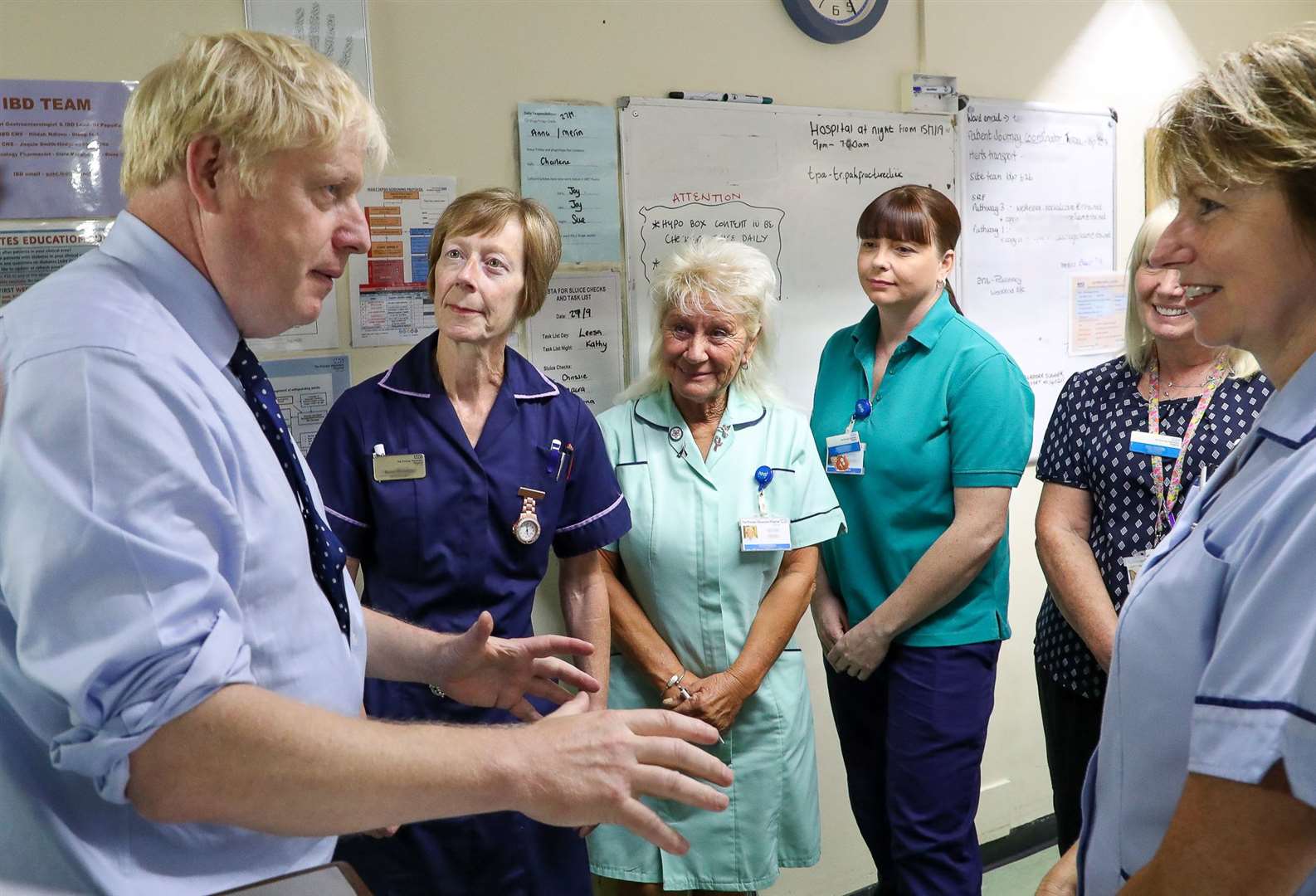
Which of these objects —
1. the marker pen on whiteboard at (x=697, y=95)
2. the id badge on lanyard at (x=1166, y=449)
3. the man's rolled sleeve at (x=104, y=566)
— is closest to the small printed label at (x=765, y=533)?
the id badge on lanyard at (x=1166, y=449)

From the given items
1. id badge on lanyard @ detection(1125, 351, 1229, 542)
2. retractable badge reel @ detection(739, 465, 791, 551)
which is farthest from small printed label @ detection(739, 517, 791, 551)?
id badge on lanyard @ detection(1125, 351, 1229, 542)

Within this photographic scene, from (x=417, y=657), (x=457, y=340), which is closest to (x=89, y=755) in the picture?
(x=417, y=657)

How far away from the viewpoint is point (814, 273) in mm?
2887

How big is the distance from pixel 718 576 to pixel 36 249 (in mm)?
1473

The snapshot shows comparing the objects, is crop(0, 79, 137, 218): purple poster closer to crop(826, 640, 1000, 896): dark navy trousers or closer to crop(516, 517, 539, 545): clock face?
crop(516, 517, 539, 545): clock face

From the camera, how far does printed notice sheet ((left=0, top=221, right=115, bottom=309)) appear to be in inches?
73.8

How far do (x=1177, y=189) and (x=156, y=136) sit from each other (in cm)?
105

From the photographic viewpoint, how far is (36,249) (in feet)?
6.22

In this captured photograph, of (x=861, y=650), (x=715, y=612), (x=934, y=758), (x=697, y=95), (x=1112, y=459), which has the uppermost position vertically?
(x=697, y=95)

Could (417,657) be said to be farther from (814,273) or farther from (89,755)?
(814,273)

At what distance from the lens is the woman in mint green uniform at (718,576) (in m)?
2.32

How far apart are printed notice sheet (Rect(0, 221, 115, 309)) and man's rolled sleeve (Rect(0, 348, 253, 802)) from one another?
1199mm

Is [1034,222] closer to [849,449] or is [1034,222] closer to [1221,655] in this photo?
[849,449]

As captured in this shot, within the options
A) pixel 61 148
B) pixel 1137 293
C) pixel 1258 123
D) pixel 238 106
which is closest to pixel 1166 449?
pixel 1137 293
